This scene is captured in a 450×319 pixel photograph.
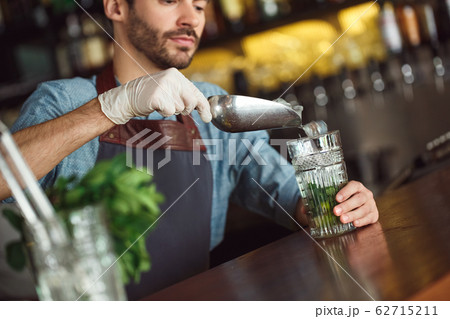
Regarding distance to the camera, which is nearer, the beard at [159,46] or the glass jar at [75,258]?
the glass jar at [75,258]

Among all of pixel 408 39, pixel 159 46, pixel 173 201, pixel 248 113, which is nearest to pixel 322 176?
pixel 248 113

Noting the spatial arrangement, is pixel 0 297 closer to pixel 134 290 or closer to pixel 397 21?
pixel 134 290

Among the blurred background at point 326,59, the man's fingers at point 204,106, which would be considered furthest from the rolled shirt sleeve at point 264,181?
the blurred background at point 326,59

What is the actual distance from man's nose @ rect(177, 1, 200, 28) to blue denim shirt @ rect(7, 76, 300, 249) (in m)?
0.21

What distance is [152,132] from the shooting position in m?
1.26

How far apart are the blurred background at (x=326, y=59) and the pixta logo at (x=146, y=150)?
121 cm

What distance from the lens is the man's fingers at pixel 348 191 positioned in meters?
0.91

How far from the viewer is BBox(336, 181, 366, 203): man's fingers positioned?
0.91 meters

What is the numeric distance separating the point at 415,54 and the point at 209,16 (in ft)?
3.11

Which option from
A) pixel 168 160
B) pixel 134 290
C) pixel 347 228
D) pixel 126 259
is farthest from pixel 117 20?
pixel 126 259

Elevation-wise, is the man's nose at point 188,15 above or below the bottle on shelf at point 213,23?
below

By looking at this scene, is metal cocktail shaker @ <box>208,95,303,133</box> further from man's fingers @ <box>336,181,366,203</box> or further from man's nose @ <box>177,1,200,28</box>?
man's nose @ <box>177,1,200,28</box>

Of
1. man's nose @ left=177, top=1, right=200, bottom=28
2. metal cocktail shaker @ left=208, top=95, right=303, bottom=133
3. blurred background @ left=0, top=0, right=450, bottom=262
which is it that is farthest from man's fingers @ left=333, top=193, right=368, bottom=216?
blurred background @ left=0, top=0, right=450, bottom=262

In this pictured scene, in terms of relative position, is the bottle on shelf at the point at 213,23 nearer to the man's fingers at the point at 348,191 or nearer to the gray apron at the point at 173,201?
the gray apron at the point at 173,201
